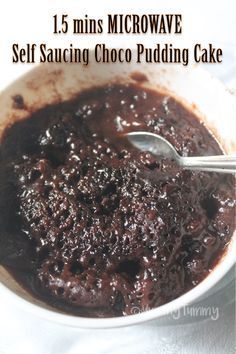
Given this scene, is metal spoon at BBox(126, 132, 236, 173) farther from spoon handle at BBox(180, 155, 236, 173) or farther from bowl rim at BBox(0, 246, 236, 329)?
bowl rim at BBox(0, 246, 236, 329)

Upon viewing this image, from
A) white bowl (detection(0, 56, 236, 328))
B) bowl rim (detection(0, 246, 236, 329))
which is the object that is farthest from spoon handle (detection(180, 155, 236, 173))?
bowl rim (detection(0, 246, 236, 329))

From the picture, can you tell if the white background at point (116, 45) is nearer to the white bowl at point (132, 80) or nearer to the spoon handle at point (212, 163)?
the white bowl at point (132, 80)

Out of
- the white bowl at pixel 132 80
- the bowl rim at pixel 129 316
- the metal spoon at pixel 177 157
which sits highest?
the white bowl at pixel 132 80

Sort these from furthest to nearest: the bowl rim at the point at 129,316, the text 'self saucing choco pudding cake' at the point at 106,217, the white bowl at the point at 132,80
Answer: the white bowl at the point at 132,80, the text 'self saucing choco pudding cake' at the point at 106,217, the bowl rim at the point at 129,316

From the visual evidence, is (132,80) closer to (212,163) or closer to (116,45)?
(116,45)

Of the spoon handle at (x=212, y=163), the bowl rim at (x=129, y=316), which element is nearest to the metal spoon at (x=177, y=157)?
the spoon handle at (x=212, y=163)

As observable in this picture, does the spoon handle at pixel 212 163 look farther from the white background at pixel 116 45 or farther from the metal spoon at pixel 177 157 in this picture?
the white background at pixel 116 45

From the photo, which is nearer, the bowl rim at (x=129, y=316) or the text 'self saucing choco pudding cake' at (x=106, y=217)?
the bowl rim at (x=129, y=316)

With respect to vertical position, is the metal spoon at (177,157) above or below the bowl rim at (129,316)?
above

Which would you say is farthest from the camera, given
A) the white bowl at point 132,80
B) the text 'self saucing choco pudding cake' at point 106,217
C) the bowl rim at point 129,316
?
the white bowl at point 132,80
